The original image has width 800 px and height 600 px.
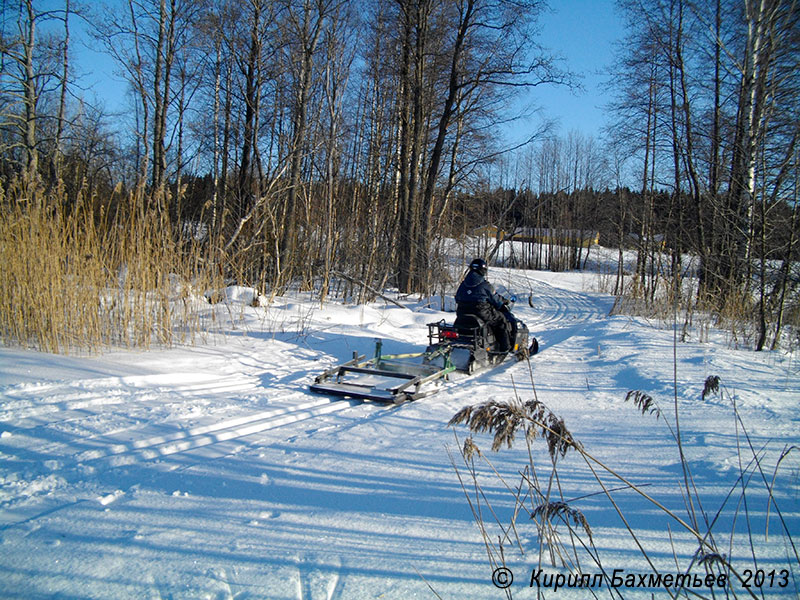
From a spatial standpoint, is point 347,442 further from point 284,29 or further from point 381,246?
point 284,29

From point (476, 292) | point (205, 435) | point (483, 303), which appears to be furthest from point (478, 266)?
point (205, 435)

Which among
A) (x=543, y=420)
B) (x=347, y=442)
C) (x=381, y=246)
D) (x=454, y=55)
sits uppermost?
(x=454, y=55)

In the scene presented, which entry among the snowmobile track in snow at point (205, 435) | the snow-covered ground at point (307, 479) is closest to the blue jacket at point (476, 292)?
the snow-covered ground at point (307, 479)

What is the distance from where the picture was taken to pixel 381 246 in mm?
15570

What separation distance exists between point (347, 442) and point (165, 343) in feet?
13.4

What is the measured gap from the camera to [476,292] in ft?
25.7

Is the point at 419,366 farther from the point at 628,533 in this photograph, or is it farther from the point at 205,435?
the point at 628,533

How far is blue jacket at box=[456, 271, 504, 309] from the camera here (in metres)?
7.84

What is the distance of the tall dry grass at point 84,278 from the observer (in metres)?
5.85

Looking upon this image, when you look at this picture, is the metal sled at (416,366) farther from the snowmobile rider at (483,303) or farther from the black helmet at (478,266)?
Result: the black helmet at (478,266)

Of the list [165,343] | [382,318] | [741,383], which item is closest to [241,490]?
[165,343]

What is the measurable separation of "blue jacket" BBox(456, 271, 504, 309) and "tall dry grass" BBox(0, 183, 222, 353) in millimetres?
4226

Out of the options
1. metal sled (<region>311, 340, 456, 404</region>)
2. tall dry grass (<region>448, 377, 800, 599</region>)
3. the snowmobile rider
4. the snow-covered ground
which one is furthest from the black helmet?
tall dry grass (<region>448, 377, 800, 599</region>)

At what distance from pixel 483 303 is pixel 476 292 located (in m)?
0.22
